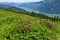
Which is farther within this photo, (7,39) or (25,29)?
(25,29)

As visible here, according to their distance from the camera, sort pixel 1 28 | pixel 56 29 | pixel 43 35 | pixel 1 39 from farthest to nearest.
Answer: pixel 56 29, pixel 1 28, pixel 43 35, pixel 1 39

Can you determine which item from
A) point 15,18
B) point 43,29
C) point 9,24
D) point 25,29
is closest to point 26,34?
point 25,29

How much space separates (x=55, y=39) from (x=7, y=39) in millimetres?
5377

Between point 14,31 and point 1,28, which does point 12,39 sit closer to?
point 14,31

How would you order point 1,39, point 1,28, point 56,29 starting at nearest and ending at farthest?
point 1,39, point 1,28, point 56,29

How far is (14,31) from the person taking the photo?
20.1 m

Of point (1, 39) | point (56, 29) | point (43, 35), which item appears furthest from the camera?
point (56, 29)

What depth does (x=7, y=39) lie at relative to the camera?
1873cm

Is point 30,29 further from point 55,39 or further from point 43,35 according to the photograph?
point 55,39

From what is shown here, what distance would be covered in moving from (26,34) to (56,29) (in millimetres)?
5755

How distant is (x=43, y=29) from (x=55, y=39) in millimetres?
1920

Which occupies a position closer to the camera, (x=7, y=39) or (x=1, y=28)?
(x=7, y=39)

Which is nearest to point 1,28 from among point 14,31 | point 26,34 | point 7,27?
point 7,27

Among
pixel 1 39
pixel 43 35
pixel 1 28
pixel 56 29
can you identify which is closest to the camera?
pixel 1 39
